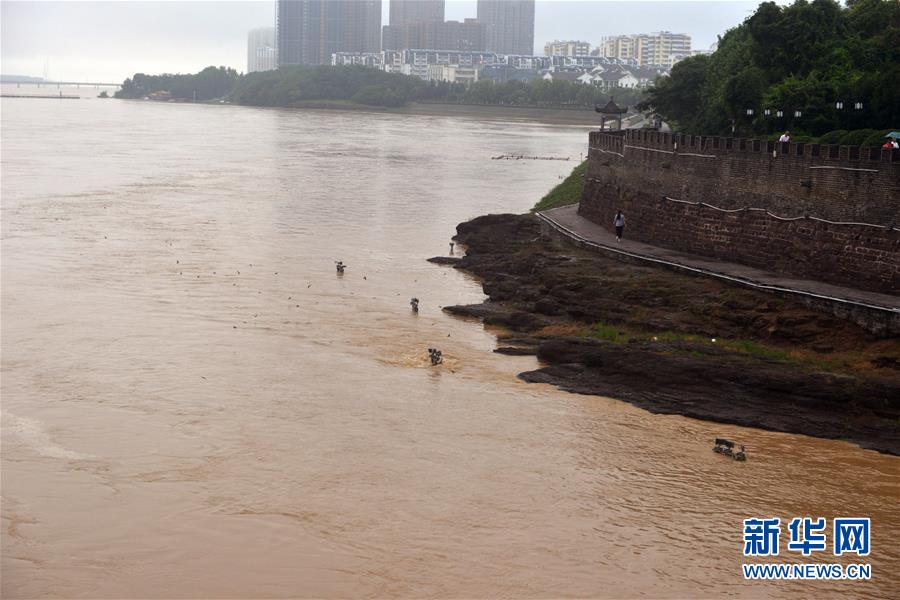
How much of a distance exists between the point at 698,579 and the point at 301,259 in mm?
18470

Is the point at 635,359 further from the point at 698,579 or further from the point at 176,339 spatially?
the point at 176,339

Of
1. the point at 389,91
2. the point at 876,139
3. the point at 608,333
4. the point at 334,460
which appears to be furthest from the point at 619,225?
the point at 389,91

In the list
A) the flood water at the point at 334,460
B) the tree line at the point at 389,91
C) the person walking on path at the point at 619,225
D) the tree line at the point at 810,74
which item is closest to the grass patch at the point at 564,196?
the tree line at the point at 810,74

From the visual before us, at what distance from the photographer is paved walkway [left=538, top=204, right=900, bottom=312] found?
18688 mm

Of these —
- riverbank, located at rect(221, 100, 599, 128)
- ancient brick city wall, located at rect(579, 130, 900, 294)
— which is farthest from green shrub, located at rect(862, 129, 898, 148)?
riverbank, located at rect(221, 100, 599, 128)

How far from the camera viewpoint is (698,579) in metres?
12.1

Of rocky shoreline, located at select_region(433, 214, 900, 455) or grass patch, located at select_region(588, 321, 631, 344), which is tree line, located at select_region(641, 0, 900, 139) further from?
grass patch, located at select_region(588, 321, 631, 344)

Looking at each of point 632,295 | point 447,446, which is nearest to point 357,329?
point 632,295

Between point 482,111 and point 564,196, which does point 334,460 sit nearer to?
point 564,196

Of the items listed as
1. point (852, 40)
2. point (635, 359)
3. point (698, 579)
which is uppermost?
point (852, 40)

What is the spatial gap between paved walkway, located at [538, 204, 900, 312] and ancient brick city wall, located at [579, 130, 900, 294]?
337 millimetres

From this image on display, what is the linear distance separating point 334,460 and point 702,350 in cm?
644

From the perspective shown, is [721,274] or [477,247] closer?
[721,274]

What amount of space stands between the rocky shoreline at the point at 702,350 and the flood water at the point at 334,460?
19.9 inches
